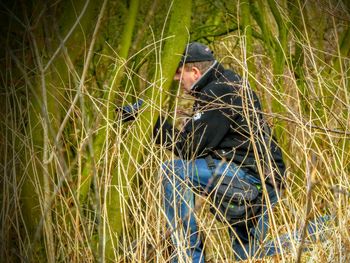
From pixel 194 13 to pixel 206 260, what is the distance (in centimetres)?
207

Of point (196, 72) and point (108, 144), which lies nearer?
point (108, 144)

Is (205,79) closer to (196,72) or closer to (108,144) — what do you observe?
(196,72)

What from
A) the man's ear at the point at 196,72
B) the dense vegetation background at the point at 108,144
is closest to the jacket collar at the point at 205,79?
the man's ear at the point at 196,72

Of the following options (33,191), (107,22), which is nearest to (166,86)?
(33,191)

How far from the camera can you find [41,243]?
11.5 feet

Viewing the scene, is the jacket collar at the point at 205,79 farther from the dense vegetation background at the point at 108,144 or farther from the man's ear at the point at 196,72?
the dense vegetation background at the point at 108,144

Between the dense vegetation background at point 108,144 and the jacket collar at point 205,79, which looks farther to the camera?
the jacket collar at point 205,79

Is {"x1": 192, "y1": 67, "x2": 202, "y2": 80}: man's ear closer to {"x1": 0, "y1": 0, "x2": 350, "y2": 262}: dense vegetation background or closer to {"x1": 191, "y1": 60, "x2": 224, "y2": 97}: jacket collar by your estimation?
{"x1": 191, "y1": 60, "x2": 224, "y2": 97}: jacket collar

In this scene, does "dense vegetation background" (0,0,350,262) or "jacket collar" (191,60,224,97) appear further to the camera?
"jacket collar" (191,60,224,97)

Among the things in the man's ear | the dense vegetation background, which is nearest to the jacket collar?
the man's ear

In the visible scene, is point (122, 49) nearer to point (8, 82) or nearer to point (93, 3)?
point (93, 3)

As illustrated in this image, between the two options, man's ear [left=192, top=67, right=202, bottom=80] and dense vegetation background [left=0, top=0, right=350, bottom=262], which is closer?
dense vegetation background [left=0, top=0, right=350, bottom=262]

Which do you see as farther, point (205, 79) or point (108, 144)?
point (205, 79)

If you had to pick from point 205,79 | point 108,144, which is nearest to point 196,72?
point 205,79
